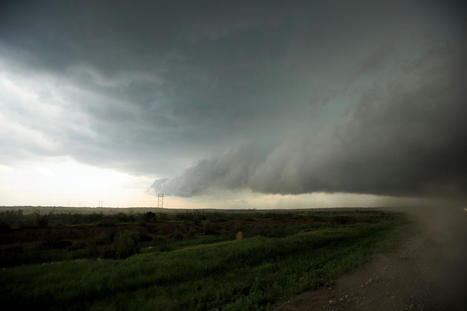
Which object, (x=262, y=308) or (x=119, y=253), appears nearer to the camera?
(x=262, y=308)

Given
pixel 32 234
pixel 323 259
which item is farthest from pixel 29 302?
pixel 32 234

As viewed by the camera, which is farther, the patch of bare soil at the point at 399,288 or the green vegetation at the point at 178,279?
the green vegetation at the point at 178,279

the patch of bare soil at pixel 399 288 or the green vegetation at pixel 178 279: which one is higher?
the patch of bare soil at pixel 399 288

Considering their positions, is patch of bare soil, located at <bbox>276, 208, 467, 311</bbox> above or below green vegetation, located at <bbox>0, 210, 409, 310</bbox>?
above

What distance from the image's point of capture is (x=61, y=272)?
A: 13383 mm

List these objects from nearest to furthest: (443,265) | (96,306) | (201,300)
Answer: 1. (96,306)
2. (201,300)
3. (443,265)

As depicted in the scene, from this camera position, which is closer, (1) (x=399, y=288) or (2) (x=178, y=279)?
(1) (x=399, y=288)

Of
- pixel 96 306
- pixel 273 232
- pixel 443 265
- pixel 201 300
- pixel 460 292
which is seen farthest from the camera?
pixel 273 232

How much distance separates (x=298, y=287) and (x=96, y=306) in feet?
31.5

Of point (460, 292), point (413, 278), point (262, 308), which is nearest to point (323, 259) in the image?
point (413, 278)

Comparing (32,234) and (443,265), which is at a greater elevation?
(443,265)

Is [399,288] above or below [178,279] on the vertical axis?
above

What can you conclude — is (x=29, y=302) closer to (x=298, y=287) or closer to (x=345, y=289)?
(x=298, y=287)

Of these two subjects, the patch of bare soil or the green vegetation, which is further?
the green vegetation
